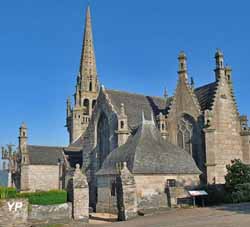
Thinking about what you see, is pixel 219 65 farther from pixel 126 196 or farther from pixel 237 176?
pixel 126 196

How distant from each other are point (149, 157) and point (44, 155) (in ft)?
90.9

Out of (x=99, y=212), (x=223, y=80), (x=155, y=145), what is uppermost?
(x=223, y=80)

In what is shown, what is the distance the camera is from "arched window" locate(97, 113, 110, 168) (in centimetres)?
3416

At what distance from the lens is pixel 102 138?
3491cm

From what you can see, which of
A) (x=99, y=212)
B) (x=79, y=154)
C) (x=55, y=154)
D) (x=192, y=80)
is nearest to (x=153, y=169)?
(x=99, y=212)

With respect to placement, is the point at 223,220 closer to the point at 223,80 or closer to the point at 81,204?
the point at 81,204

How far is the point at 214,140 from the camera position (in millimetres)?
30094

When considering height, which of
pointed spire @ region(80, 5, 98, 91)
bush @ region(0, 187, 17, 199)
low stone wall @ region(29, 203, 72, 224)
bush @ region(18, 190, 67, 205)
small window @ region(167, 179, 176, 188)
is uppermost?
pointed spire @ region(80, 5, 98, 91)

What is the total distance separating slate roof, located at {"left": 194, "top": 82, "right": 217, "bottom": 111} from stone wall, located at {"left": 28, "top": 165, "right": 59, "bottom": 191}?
23.5 metres

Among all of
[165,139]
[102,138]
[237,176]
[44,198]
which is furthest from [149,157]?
[102,138]

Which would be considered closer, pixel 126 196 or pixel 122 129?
pixel 126 196

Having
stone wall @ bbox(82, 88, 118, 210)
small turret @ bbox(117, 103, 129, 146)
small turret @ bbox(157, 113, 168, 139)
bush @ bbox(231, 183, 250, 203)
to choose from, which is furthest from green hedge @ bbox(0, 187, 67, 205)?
small turret @ bbox(157, 113, 168, 139)

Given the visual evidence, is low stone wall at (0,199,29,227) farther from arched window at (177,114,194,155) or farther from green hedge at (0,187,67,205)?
arched window at (177,114,194,155)

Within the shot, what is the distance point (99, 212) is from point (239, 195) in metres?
10.6
